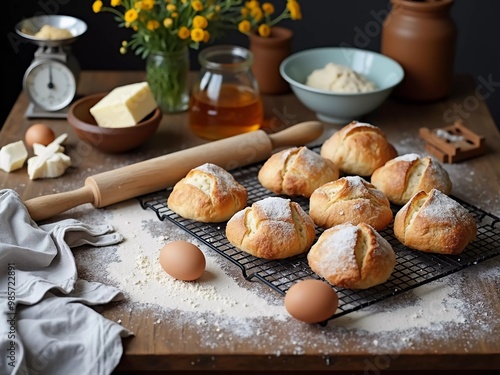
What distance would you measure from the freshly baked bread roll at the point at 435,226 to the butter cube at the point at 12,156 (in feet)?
3.65

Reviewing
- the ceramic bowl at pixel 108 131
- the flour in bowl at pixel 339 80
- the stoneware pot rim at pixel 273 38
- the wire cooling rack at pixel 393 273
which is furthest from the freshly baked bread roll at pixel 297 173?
the stoneware pot rim at pixel 273 38

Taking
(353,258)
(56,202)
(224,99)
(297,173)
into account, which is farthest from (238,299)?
(224,99)

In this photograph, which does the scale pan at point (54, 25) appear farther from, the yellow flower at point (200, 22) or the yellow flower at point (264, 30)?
the yellow flower at point (264, 30)

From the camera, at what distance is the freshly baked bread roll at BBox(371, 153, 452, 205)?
204 cm

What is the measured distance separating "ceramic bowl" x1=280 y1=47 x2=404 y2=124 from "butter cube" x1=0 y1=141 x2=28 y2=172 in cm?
90

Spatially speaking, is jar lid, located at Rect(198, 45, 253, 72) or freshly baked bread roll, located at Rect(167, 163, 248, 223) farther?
jar lid, located at Rect(198, 45, 253, 72)

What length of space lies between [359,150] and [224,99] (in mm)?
513

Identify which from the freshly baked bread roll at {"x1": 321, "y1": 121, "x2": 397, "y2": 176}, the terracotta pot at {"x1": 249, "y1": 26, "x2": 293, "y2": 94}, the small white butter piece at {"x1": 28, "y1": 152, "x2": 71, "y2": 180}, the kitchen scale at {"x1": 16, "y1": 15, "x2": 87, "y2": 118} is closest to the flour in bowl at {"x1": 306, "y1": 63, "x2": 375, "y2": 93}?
the terracotta pot at {"x1": 249, "y1": 26, "x2": 293, "y2": 94}

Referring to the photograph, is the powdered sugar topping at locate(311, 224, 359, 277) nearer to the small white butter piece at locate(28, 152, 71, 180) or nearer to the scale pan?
the small white butter piece at locate(28, 152, 71, 180)

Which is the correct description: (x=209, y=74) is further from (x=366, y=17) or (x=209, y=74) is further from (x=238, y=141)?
(x=366, y=17)

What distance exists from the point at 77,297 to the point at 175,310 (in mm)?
212

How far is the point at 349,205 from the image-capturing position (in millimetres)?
1889

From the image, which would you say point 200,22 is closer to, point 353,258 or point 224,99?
point 224,99

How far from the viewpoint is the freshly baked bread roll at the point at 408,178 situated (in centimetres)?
204
